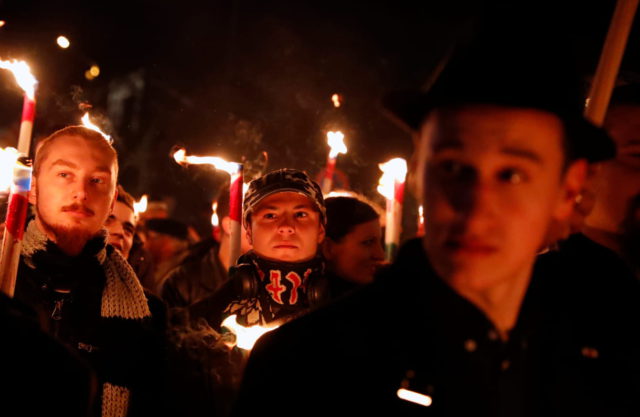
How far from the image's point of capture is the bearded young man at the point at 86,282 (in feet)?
11.5

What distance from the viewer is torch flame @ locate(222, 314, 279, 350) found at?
145 inches

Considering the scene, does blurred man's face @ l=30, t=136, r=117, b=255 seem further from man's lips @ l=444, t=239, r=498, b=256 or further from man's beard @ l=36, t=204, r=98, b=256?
man's lips @ l=444, t=239, r=498, b=256

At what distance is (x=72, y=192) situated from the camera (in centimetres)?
361

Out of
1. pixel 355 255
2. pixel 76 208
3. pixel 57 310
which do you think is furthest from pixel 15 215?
pixel 355 255

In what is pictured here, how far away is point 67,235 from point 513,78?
273 centimetres

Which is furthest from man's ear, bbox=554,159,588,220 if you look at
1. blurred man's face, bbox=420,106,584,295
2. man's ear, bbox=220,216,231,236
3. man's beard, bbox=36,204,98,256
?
man's ear, bbox=220,216,231,236

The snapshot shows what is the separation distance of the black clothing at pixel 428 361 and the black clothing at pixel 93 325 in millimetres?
1792

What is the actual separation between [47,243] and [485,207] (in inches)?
105

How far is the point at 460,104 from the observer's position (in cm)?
198

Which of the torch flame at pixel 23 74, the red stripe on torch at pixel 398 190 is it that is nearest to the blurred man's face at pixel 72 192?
the torch flame at pixel 23 74

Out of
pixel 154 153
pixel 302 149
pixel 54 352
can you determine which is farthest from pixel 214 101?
pixel 54 352

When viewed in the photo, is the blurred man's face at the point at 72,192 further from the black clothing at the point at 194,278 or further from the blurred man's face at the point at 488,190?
the blurred man's face at the point at 488,190

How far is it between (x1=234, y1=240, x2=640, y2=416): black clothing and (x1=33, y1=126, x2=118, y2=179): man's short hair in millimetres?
2277

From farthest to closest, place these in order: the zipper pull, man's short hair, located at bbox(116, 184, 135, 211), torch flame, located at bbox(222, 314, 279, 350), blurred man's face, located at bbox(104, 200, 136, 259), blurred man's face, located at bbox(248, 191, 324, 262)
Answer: man's short hair, located at bbox(116, 184, 135, 211) < blurred man's face, located at bbox(104, 200, 136, 259) < blurred man's face, located at bbox(248, 191, 324, 262) < torch flame, located at bbox(222, 314, 279, 350) < the zipper pull
